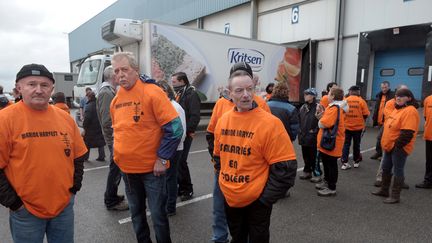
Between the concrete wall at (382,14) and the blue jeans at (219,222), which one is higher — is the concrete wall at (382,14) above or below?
above

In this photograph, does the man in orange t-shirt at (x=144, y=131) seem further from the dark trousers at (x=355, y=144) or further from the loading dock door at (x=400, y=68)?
the loading dock door at (x=400, y=68)

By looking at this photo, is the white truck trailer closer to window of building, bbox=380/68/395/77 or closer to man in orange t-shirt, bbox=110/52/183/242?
window of building, bbox=380/68/395/77

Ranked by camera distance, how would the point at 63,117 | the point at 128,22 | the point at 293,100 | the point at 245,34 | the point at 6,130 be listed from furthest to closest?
1. the point at 245,34
2. the point at 293,100
3. the point at 128,22
4. the point at 63,117
5. the point at 6,130

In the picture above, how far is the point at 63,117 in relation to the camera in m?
2.33

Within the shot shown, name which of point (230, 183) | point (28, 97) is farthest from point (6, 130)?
point (230, 183)

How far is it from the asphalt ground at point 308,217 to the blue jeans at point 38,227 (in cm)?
130

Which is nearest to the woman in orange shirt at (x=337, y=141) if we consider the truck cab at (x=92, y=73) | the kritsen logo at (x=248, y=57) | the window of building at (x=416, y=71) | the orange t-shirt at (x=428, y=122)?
the orange t-shirt at (x=428, y=122)

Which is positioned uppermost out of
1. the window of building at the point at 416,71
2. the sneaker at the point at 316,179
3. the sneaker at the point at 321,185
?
the window of building at the point at 416,71

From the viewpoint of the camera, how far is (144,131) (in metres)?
2.71

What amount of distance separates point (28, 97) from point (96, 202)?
292 centimetres

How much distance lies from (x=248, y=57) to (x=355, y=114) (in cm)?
636

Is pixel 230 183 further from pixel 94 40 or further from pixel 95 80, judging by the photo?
pixel 94 40

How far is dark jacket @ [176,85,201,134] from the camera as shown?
4.44 metres

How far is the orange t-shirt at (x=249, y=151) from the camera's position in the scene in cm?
208
